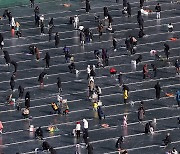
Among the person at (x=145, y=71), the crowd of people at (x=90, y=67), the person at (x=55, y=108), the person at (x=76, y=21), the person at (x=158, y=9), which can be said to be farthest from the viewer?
the person at (x=158, y=9)

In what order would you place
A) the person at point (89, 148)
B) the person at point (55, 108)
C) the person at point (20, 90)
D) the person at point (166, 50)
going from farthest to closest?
1. the person at point (166, 50)
2. the person at point (20, 90)
3. the person at point (55, 108)
4. the person at point (89, 148)

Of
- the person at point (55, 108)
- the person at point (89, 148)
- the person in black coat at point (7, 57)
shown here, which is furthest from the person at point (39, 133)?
the person in black coat at point (7, 57)

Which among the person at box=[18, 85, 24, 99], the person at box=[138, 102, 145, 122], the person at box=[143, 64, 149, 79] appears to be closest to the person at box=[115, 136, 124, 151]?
the person at box=[138, 102, 145, 122]

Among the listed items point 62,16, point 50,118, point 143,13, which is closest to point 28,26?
point 62,16

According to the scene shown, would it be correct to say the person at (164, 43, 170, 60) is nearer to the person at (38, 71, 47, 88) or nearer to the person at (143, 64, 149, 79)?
the person at (143, 64, 149, 79)

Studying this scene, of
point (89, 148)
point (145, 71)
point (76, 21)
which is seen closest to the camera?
point (89, 148)

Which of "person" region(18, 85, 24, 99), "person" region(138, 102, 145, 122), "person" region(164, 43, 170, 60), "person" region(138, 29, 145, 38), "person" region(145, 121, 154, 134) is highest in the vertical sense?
"person" region(138, 29, 145, 38)

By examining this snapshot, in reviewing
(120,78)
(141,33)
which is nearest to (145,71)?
(120,78)

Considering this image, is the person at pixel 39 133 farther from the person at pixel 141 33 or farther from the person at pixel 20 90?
the person at pixel 141 33

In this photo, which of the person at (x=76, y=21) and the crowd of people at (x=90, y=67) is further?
the person at (x=76, y=21)

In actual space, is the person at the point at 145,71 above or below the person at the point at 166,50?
below

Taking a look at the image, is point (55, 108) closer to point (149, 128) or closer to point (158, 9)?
point (149, 128)

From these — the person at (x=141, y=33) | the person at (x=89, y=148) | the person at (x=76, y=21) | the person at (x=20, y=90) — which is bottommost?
the person at (x=89, y=148)
